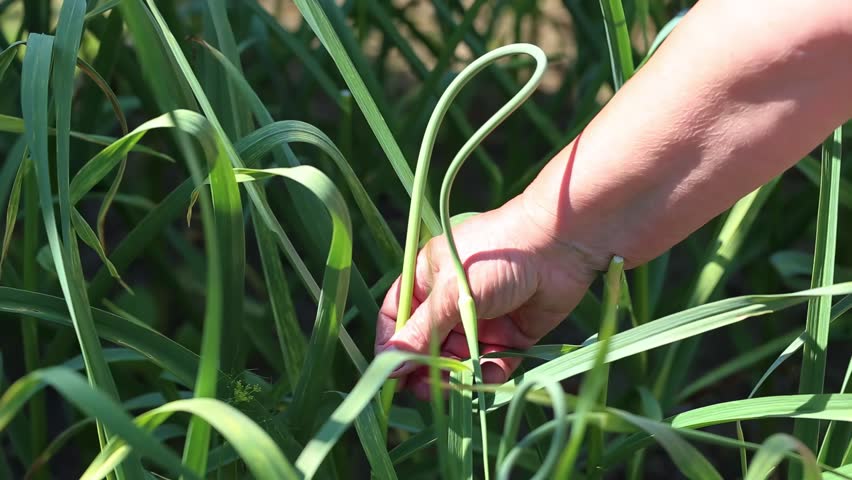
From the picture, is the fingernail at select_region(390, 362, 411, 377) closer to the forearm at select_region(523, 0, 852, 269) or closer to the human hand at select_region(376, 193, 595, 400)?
the human hand at select_region(376, 193, 595, 400)

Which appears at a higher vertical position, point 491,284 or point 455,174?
point 455,174

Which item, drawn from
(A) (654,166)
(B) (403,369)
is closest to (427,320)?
(B) (403,369)

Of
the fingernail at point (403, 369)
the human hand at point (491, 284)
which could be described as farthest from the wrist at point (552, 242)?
→ the fingernail at point (403, 369)

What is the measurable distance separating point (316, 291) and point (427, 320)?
0.27 ft

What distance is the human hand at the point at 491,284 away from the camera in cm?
69

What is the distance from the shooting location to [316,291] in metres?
0.68

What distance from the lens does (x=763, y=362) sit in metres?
1.15

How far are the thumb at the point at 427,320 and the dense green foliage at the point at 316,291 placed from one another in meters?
0.04

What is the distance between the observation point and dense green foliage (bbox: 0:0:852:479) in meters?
0.50

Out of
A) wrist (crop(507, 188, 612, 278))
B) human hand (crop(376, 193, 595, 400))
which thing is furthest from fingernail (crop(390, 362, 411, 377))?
wrist (crop(507, 188, 612, 278))

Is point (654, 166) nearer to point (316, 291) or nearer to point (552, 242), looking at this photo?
point (552, 242)

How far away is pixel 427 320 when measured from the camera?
677mm

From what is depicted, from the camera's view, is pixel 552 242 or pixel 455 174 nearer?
pixel 455 174

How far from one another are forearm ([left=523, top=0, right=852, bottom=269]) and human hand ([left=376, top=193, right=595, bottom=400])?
18 mm
